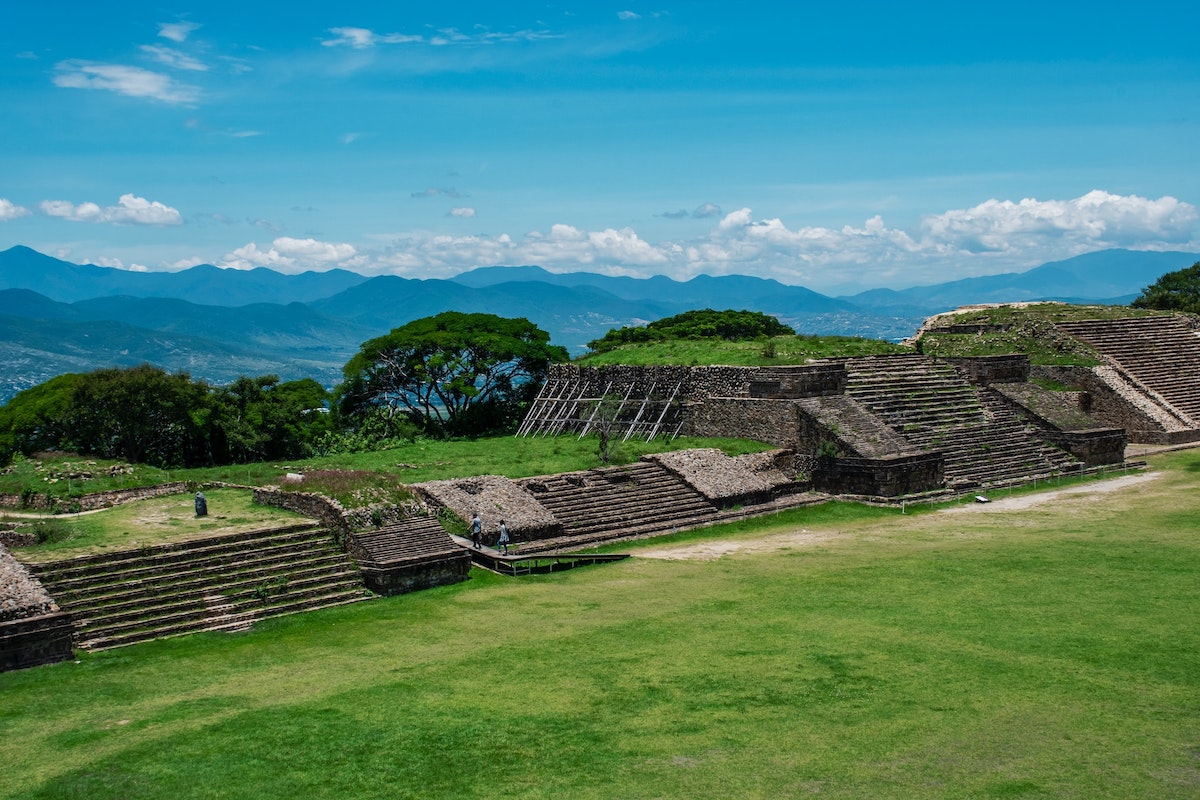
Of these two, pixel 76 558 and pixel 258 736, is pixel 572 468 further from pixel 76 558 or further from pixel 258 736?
pixel 258 736

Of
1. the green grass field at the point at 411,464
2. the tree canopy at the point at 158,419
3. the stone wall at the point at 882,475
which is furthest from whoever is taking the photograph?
the tree canopy at the point at 158,419

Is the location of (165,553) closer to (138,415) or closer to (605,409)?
(605,409)

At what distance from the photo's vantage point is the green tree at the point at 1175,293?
51.8 metres

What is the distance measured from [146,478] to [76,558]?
282 inches

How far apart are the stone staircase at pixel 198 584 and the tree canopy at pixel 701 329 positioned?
26.9 meters

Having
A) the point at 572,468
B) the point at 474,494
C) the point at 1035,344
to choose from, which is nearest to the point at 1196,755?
the point at 474,494

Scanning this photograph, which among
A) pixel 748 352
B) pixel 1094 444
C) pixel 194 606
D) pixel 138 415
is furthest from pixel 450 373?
pixel 194 606

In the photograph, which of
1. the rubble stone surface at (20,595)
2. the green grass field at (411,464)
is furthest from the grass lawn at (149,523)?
the green grass field at (411,464)

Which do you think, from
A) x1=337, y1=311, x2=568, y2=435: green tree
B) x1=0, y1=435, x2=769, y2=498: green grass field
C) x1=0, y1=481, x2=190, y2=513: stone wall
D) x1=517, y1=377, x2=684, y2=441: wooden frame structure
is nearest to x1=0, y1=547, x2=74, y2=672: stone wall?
x1=0, y1=481, x2=190, y2=513: stone wall

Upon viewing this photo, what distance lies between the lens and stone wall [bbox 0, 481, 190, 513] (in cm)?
2038

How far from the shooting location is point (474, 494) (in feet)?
72.1

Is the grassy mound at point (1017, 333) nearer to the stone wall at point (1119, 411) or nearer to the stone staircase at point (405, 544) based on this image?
the stone wall at point (1119, 411)

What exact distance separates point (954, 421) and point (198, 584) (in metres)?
21.5

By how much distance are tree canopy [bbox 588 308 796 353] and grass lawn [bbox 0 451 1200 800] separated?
2802 cm
